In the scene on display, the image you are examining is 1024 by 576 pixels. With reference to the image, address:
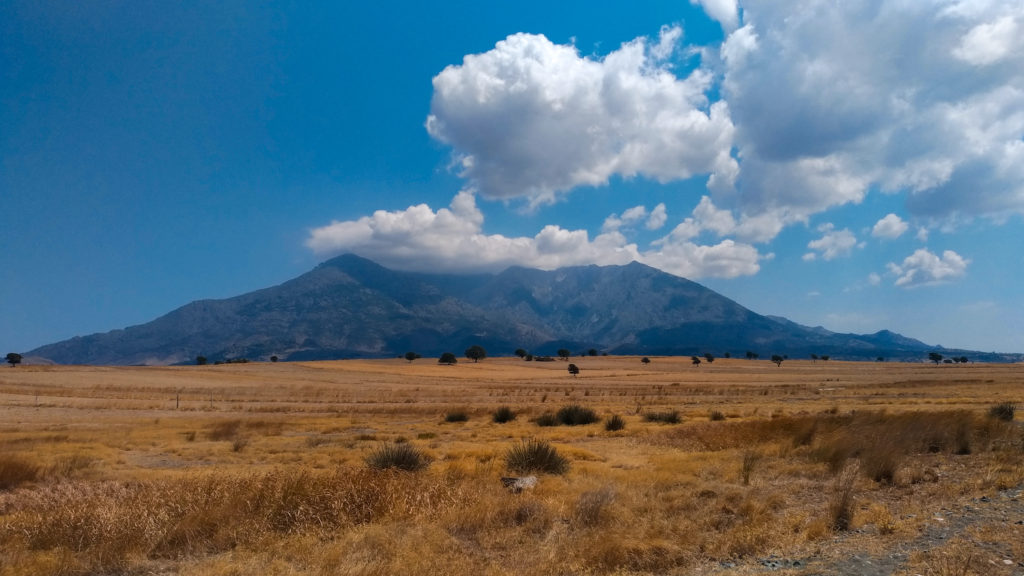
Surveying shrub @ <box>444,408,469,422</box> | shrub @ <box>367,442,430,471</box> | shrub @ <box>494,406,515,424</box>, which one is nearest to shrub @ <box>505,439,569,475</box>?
shrub @ <box>367,442,430,471</box>

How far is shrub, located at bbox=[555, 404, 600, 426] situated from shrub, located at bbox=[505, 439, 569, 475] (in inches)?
574

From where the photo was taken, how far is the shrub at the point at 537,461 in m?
14.4

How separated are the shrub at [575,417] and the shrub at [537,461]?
14.6m

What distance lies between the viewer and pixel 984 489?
10438 millimetres

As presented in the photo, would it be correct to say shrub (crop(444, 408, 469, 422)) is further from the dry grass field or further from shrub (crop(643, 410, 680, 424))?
the dry grass field

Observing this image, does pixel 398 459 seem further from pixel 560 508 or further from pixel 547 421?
pixel 547 421

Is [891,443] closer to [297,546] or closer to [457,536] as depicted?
[457,536]

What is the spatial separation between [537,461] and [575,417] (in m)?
15.7

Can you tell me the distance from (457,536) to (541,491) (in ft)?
11.1

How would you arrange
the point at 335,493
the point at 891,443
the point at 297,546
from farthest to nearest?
the point at 891,443 < the point at 335,493 < the point at 297,546

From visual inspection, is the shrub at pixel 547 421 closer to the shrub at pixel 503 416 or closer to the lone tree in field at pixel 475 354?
the shrub at pixel 503 416

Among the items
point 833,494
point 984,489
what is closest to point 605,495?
point 833,494

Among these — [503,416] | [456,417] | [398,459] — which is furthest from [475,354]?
[398,459]

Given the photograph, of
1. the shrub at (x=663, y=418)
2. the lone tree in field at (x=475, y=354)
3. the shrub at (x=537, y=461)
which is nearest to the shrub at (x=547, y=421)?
the shrub at (x=663, y=418)
